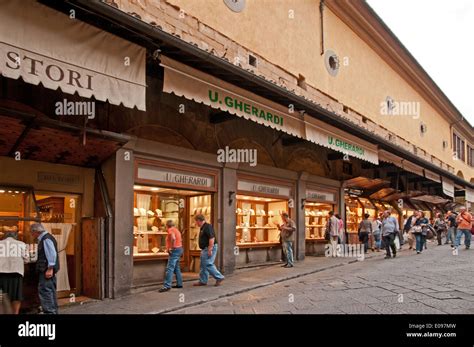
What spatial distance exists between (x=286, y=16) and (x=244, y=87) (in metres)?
6.32

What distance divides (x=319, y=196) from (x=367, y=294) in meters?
8.41

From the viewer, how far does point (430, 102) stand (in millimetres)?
29906

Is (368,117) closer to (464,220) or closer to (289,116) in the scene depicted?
(464,220)

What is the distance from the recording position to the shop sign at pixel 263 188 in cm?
1264

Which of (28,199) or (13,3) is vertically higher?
(13,3)

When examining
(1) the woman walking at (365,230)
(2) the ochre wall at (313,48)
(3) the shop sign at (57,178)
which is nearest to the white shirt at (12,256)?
(3) the shop sign at (57,178)

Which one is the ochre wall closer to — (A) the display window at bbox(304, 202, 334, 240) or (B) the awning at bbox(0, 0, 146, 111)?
(B) the awning at bbox(0, 0, 146, 111)

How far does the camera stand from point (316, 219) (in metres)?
16.8

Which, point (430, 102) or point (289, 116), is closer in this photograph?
point (289, 116)

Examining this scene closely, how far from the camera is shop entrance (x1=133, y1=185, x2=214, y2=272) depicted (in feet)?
33.7

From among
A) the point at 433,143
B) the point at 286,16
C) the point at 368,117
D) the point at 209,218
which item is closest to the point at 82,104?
the point at 209,218

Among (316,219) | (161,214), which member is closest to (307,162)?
(316,219)

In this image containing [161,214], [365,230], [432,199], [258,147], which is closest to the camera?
[161,214]

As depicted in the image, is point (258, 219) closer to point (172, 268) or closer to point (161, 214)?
point (161, 214)
